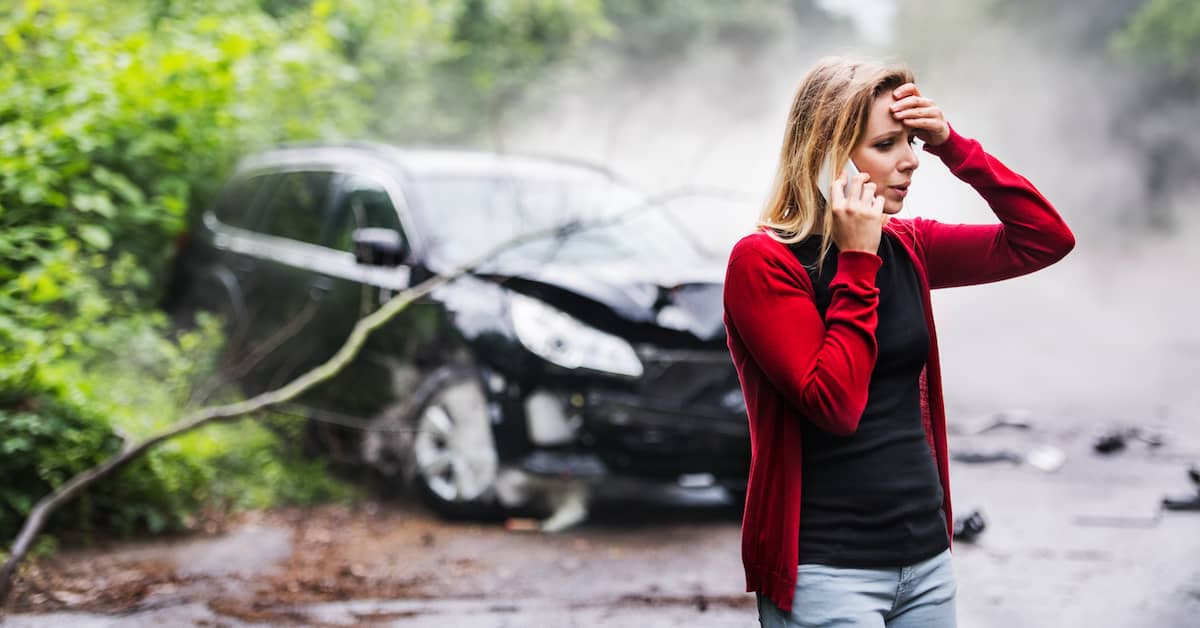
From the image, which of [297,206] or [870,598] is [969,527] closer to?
[870,598]

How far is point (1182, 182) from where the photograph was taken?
53.6 feet

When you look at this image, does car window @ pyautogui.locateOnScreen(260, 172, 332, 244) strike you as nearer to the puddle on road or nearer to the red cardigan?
the puddle on road

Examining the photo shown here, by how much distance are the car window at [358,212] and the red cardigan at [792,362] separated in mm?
4425

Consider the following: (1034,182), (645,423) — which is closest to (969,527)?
(645,423)

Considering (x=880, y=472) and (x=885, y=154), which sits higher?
(x=885, y=154)

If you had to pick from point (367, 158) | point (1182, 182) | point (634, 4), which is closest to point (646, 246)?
point (367, 158)

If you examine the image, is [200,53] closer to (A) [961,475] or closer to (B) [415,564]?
(B) [415,564]

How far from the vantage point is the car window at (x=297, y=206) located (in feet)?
24.2

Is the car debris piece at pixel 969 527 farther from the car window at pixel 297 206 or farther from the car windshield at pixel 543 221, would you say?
the car window at pixel 297 206

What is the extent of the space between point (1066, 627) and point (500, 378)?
2751 millimetres

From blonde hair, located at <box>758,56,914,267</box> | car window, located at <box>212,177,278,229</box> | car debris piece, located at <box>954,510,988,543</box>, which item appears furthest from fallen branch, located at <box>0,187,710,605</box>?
blonde hair, located at <box>758,56,914,267</box>

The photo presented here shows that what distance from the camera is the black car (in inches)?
215

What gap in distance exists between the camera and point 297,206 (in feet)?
25.3

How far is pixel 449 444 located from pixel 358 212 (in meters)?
1.73
